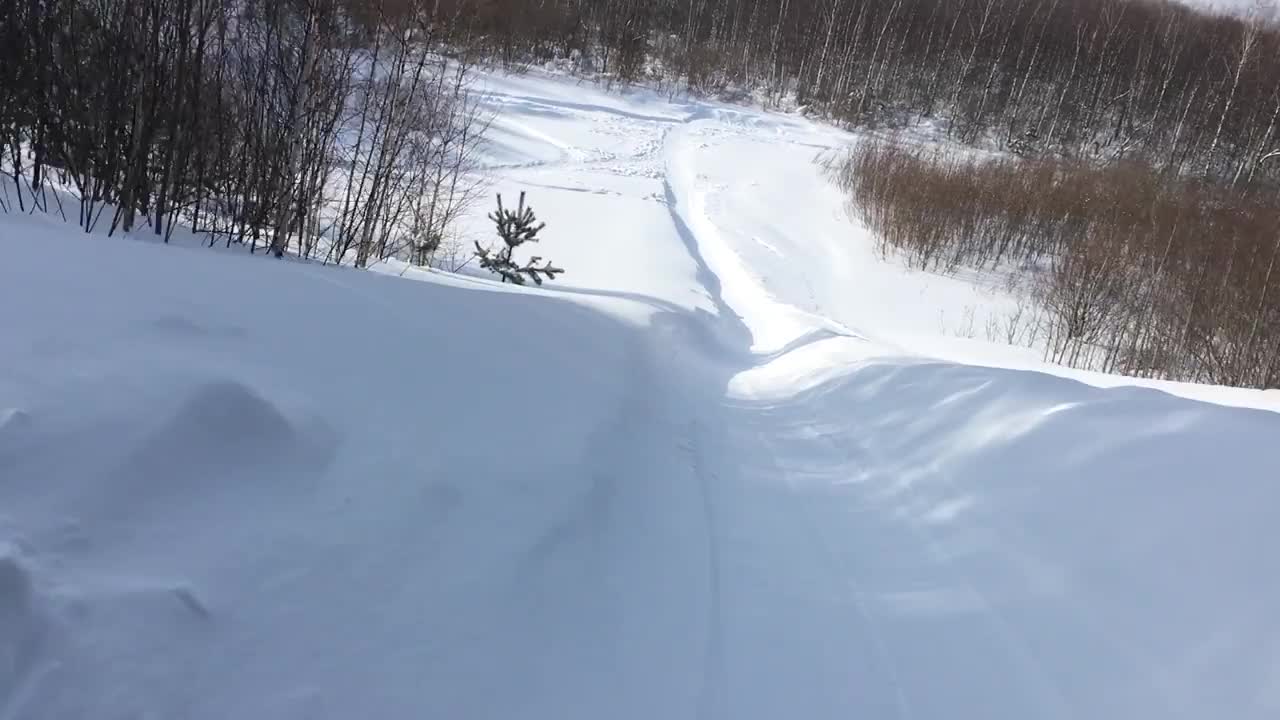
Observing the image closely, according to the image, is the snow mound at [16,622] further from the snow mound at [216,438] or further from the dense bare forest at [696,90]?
the dense bare forest at [696,90]

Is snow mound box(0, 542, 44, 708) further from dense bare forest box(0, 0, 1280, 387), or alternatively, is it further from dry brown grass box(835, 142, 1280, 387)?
dry brown grass box(835, 142, 1280, 387)

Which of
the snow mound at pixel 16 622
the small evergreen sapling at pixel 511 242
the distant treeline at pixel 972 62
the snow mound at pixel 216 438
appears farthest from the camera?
the distant treeline at pixel 972 62

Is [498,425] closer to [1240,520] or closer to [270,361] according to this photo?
[270,361]

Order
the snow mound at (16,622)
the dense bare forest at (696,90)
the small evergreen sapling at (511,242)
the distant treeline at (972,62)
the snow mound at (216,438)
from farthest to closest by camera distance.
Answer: the distant treeline at (972,62), the small evergreen sapling at (511,242), the dense bare forest at (696,90), the snow mound at (216,438), the snow mound at (16,622)

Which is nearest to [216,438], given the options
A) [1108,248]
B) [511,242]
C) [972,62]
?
[511,242]

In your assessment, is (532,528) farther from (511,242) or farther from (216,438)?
(511,242)

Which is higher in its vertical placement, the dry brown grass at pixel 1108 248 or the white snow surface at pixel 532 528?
the dry brown grass at pixel 1108 248

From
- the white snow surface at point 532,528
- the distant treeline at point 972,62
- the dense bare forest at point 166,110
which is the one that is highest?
the distant treeline at point 972,62

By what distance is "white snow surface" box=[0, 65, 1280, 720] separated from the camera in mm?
1852

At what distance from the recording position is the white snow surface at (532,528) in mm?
1852

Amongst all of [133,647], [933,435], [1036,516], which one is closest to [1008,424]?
[933,435]

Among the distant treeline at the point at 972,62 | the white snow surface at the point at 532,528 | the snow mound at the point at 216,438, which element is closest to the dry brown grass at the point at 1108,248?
the white snow surface at the point at 532,528

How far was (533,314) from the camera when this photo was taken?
5.72 m

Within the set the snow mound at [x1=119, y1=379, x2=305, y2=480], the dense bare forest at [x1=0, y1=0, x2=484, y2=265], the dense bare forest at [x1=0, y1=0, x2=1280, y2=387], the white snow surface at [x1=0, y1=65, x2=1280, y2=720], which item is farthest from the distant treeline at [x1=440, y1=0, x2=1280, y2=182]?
the snow mound at [x1=119, y1=379, x2=305, y2=480]
